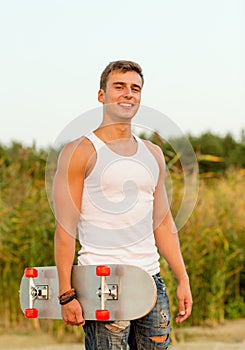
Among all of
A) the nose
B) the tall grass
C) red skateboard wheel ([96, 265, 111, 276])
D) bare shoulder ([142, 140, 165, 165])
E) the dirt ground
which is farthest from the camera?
the tall grass

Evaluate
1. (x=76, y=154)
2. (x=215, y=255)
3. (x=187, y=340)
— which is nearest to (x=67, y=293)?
(x=76, y=154)

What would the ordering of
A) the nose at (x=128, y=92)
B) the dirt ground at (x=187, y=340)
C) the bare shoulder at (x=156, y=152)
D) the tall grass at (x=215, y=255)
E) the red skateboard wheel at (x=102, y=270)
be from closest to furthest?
1. the red skateboard wheel at (x=102, y=270)
2. the nose at (x=128, y=92)
3. the bare shoulder at (x=156, y=152)
4. the dirt ground at (x=187, y=340)
5. the tall grass at (x=215, y=255)

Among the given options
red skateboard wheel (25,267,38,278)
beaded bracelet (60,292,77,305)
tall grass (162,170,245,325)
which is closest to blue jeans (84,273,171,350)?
beaded bracelet (60,292,77,305)

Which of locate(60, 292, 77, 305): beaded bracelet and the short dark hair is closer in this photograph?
locate(60, 292, 77, 305): beaded bracelet

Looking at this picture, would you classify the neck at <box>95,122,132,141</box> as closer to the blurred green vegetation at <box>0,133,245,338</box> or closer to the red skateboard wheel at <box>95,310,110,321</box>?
the red skateboard wheel at <box>95,310,110,321</box>

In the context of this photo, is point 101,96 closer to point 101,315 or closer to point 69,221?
point 69,221

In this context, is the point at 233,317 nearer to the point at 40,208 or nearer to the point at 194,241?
the point at 194,241

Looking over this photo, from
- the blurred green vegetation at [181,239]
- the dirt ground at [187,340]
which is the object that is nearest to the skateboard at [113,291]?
the blurred green vegetation at [181,239]

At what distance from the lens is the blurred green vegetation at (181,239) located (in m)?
5.69

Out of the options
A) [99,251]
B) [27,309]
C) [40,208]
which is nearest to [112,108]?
[99,251]

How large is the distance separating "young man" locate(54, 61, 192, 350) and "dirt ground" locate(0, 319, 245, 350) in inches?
120

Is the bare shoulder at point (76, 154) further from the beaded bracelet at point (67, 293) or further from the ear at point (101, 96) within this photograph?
the beaded bracelet at point (67, 293)

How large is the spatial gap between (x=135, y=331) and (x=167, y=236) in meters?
0.36

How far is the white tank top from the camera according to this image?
2.33 metres
